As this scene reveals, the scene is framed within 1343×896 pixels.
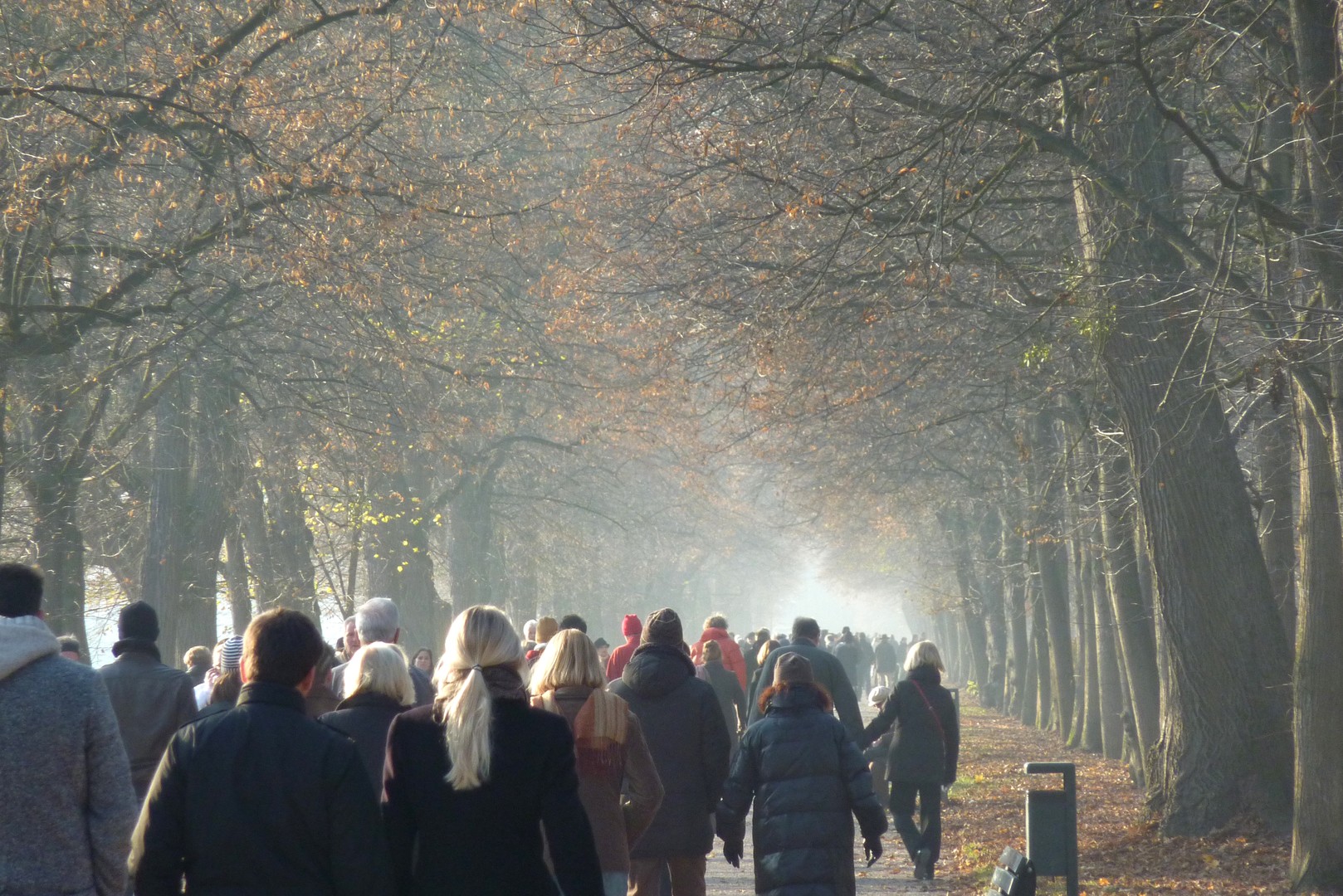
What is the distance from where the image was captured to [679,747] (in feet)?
24.1

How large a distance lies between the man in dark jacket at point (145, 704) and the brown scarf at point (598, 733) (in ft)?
8.08

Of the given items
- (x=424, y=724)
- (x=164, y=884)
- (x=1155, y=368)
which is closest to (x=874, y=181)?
(x=1155, y=368)

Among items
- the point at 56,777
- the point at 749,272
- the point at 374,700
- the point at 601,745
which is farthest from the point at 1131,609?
the point at 56,777

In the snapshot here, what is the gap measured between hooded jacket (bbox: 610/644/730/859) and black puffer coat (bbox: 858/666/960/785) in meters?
4.14

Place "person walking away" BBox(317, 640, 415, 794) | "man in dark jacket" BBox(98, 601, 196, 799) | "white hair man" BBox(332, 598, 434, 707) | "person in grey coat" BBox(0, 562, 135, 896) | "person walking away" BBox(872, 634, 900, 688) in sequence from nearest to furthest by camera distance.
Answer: "person in grey coat" BBox(0, 562, 135, 896)
"person walking away" BBox(317, 640, 415, 794)
"white hair man" BBox(332, 598, 434, 707)
"man in dark jacket" BBox(98, 601, 196, 799)
"person walking away" BBox(872, 634, 900, 688)

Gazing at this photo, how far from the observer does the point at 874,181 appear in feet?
37.4

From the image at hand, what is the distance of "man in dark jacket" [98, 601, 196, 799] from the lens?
7.52 meters

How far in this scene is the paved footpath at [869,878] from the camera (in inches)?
442

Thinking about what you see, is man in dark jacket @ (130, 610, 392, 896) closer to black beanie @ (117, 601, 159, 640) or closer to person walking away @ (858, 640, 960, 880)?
black beanie @ (117, 601, 159, 640)

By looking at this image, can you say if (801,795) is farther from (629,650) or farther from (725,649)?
(725,649)

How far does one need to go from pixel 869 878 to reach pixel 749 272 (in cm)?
590

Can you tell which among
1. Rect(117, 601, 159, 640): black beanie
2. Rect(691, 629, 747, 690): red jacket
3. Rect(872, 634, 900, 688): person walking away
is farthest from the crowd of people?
Rect(872, 634, 900, 688): person walking away

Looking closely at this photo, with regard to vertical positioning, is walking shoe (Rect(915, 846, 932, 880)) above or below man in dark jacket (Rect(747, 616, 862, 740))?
below

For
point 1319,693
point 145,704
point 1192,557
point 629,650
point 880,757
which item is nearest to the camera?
point 145,704
